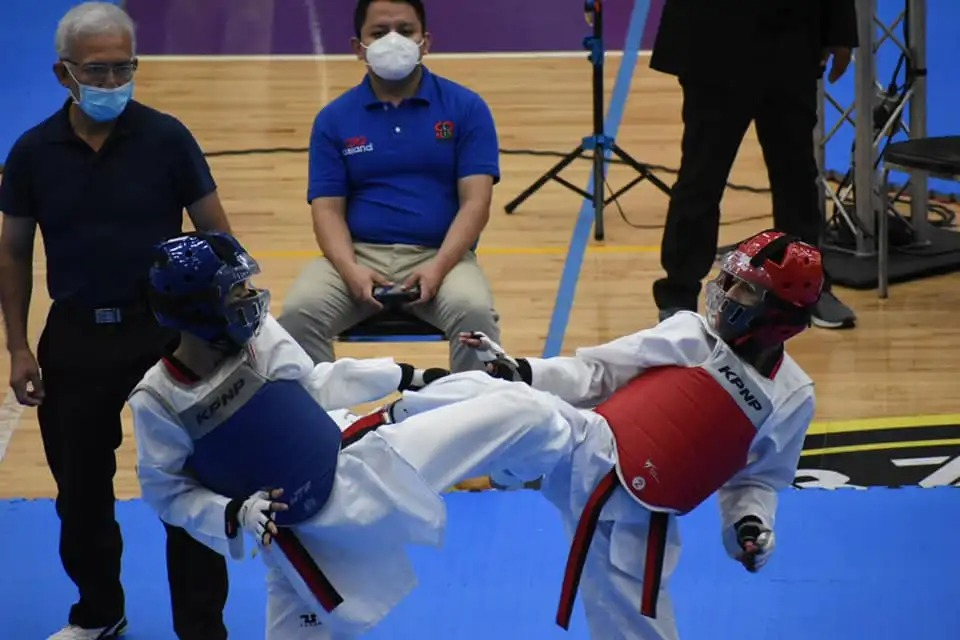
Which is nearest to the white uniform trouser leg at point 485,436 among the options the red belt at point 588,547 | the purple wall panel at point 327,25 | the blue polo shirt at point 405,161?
the red belt at point 588,547

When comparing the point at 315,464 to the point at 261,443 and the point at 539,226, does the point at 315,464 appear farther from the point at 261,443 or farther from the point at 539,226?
the point at 539,226

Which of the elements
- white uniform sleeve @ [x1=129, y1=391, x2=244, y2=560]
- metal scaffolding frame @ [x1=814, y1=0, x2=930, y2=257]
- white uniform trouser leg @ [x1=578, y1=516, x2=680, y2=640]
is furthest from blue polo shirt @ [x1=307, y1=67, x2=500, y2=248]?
metal scaffolding frame @ [x1=814, y1=0, x2=930, y2=257]

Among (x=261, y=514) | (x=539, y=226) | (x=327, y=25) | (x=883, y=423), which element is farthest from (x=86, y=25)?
(x=327, y=25)

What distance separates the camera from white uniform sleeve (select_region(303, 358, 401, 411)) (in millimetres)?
3951

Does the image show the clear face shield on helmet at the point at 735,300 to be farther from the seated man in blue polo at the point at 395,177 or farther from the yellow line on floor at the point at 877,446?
the yellow line on floor at the point at 877,446

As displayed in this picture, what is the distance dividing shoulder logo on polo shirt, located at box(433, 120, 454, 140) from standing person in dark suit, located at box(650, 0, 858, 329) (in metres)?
1.30

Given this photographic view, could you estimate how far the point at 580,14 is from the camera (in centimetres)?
1195

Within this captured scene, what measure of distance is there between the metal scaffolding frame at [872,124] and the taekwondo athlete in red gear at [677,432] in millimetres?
3726

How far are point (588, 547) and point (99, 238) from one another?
5.46 ft

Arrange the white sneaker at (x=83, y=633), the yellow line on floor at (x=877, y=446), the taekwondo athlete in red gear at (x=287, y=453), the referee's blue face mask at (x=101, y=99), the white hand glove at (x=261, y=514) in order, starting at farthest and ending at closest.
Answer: the yellow line on floor at (x=877, y=446)
the white sneaker at (x=83, y=633)
the referee's blue face mask at (x=101, y=99)
the taekwondo athlete in red gear at (x=287, y=453)
the white hand glove at (x=261, y=514)

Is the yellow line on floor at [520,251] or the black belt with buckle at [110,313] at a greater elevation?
the black belt with buckle at [110,313]

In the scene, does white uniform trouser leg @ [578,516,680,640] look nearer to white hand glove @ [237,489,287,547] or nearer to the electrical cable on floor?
white hand glove @ [237,489,287,547]

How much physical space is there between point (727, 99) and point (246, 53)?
6260 mm

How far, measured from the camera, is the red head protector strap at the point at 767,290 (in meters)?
3.73
